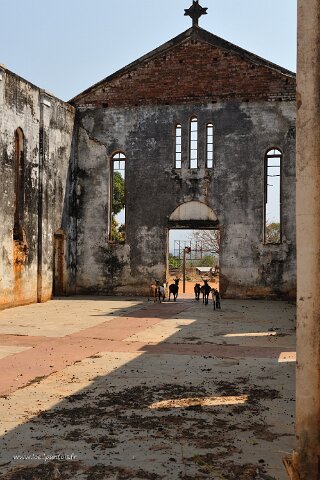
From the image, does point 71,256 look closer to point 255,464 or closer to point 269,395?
point 269,395

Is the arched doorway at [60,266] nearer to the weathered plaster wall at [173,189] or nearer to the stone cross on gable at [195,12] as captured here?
the weathered plaster wall at [173,189]

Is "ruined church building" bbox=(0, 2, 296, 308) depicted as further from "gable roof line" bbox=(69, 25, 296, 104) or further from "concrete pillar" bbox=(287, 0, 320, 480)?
"concrete pillar" bbox=(287, 0, 320, 480)

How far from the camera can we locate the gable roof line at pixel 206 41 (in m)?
19.4

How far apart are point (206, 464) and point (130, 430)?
1.05m

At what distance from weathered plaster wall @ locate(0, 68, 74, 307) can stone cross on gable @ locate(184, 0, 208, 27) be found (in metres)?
5.68

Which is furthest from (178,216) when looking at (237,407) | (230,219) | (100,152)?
(237,407)

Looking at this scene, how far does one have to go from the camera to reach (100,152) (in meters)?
20.7

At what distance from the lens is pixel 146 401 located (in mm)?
6152

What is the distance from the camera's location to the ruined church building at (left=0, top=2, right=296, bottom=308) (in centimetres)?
1911

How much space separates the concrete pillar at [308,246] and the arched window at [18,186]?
14.0m

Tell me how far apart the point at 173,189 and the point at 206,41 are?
5.54 meters

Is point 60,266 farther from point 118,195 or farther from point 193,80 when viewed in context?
point 118,195

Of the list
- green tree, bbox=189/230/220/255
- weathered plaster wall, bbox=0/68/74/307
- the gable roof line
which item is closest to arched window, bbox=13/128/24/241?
weathered plaster wall, bbox=0/68/74/307

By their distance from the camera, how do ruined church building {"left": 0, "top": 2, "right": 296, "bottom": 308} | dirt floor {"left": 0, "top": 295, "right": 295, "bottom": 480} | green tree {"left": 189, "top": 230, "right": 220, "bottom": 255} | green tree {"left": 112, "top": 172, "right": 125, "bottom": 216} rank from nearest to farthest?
dirt floor {"left": 0, "top": 295, "right": 295, "bottom": 480} < ruined church building {"left": 0, "top": 2, "right": 296, "bottom": 308} < green tree {"left": 112, "top": 172, "right": 125, "bottom": 216} < green tree {"left": 189, "top": 230, "right": 220, "bottom": 255}
